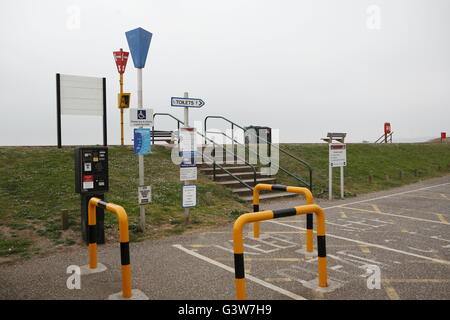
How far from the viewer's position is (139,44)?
6.93 m

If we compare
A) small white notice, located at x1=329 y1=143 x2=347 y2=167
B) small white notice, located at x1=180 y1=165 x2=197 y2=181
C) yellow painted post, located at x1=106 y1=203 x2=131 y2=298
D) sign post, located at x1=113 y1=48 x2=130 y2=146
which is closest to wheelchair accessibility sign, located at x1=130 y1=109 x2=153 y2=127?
small white notice, located at x1=180 y1=165 x2=197 y2=181

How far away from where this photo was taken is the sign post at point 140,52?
690cm

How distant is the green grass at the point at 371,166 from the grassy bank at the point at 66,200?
13.4ft

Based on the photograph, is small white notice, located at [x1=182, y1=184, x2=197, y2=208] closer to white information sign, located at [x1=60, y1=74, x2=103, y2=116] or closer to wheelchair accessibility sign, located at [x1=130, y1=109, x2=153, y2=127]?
wheelchair accessibility sign, located at [x1=130, y1=109, x2=153, y2=127]

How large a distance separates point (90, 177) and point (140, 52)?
8.32ft

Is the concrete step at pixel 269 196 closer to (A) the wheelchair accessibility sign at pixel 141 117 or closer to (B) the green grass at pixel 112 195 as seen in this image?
(B) the green grass at pixel 112 195

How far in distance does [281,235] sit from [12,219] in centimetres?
496

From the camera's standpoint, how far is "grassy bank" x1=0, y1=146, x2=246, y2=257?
6477 mm

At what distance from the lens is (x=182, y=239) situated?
658cm

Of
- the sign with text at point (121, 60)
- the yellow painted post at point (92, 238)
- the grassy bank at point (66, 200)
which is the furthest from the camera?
the sign with text at point (121, 60)

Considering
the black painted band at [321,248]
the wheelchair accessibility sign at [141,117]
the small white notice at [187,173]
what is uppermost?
the wheelchair accessibility sign at [141,117]

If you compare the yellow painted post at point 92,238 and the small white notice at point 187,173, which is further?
the small white notice at point 187,173

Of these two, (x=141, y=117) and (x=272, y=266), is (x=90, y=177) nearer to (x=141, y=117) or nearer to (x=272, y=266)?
(x=141, y=117)

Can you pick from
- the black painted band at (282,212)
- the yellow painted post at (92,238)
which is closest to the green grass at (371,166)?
the black painted band at (282,212)
